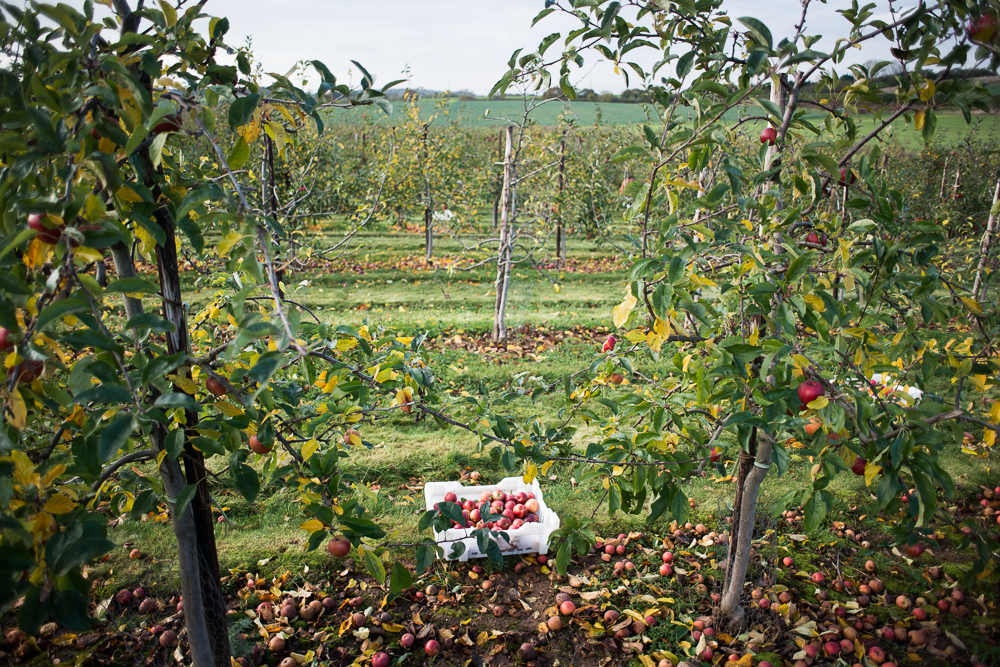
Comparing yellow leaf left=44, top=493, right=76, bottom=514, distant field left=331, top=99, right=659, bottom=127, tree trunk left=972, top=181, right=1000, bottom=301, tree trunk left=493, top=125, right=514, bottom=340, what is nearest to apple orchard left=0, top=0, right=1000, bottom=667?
yellow leaf left=44, top=493, right=76, bottom=514

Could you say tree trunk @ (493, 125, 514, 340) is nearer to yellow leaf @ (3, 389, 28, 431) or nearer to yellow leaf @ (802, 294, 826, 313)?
yellow leaf @ (802, 294, 826, 313)

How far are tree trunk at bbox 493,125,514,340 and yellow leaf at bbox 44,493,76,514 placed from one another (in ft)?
17.8

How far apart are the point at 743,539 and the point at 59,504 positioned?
2437 millimetres

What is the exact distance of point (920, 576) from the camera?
9.98 feet

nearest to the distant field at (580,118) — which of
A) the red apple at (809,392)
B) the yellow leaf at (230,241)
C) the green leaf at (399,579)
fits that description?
the red apple at (809,392)

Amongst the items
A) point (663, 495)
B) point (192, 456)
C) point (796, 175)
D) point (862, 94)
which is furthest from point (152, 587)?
point (862, 94)

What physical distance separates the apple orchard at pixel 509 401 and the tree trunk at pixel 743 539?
0.02 metres

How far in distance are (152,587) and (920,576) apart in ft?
13.0

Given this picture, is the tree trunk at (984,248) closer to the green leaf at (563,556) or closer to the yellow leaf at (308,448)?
the green leaf at (563,556)

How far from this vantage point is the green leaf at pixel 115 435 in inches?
41.4

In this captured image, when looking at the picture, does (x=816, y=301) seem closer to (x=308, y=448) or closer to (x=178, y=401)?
(x=308, y=448)

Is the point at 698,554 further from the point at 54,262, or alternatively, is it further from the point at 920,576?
the point at 54,262

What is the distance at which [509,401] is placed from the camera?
2252 mm

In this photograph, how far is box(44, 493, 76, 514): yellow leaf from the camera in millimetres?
1122
